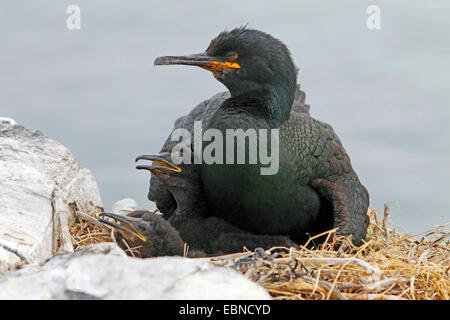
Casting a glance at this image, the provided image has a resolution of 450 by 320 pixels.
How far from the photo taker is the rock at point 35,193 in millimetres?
4148

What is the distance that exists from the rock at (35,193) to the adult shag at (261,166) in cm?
90

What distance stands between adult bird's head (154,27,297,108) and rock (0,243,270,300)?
2543 mm

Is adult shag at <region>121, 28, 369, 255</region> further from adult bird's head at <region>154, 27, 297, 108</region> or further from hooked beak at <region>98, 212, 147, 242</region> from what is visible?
hooked beak at <region>98, 212, 147, 242</region>

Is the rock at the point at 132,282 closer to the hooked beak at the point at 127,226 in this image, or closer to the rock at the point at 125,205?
the hooked beak at the point at 127,226

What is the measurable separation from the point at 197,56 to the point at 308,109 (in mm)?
1965

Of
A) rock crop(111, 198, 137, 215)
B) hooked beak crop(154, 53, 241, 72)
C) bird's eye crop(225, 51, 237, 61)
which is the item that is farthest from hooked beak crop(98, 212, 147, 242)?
rock crop(111, 198, 137, 215)

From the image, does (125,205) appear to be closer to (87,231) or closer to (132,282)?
(87,231)

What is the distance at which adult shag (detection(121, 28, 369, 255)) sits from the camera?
4.93 metres

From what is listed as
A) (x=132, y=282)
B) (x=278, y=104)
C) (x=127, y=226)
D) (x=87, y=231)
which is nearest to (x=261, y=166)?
(x=278, y=104)

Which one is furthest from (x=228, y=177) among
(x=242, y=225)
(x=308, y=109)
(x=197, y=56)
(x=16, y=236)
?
(x=308, y=109)

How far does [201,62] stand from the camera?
5059 millimetres

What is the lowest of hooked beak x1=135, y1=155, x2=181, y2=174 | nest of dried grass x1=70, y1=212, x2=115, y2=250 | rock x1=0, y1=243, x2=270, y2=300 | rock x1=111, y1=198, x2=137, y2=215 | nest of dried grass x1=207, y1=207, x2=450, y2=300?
rock x1=111, y1=198, x2=137, y2=215

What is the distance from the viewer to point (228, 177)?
487 cm

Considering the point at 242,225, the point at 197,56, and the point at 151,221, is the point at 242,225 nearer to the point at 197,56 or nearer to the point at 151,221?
the point at 151,221
